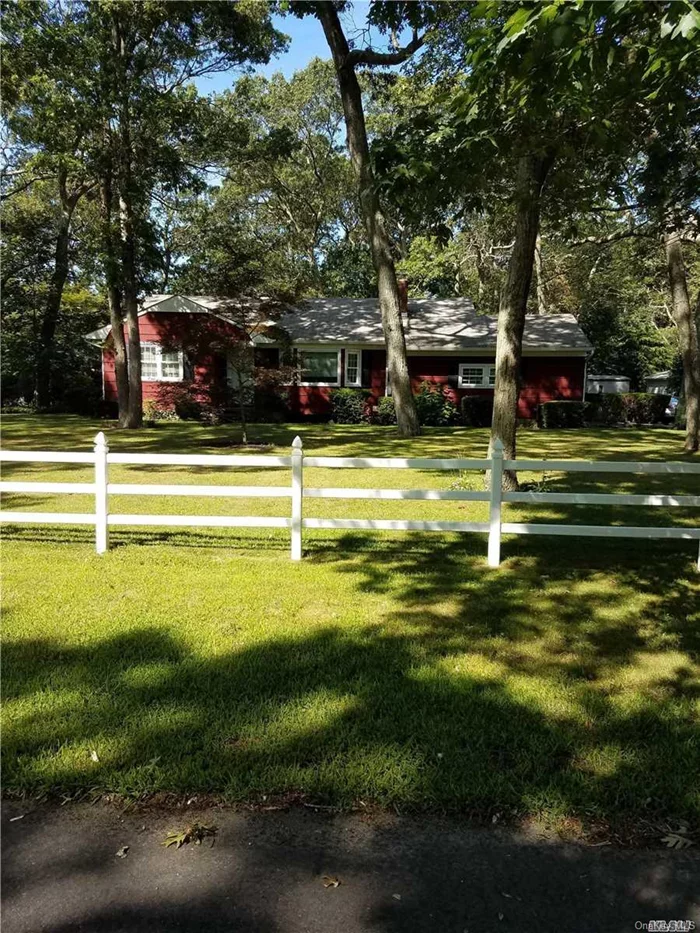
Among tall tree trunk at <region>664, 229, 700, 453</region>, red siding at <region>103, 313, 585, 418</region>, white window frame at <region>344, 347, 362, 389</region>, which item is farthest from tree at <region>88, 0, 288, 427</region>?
tall tree trunk at <region>664, 229, 700, 453</region>

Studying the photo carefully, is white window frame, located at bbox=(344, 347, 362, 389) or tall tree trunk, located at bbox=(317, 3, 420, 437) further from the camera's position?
white window frame, located at bbox=(344, 347, 362, 389)

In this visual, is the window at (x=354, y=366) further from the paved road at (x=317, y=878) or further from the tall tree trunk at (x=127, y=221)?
the paved road at (x=317, y=878)

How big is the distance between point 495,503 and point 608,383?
39875 millimetres

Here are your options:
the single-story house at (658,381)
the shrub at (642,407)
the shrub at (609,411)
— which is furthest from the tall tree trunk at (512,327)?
the single-story house at (658,381)

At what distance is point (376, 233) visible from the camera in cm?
1814

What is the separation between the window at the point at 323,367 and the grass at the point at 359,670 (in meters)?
19.6

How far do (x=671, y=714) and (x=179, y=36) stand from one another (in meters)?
22.1

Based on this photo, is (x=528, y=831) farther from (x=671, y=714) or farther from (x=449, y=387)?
(x=449, y=387)

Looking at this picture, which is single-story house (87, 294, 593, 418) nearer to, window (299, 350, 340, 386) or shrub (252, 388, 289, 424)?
window (299, 350, 340, 386)

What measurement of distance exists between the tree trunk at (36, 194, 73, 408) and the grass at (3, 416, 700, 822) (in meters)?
24.6

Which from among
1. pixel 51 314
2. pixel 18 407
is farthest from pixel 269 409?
pixel 18 407

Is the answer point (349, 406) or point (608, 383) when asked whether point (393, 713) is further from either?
point (608, 383)

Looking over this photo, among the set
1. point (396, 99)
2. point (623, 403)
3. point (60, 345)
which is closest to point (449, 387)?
point (623, 403)

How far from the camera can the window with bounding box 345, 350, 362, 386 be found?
1069 inches
